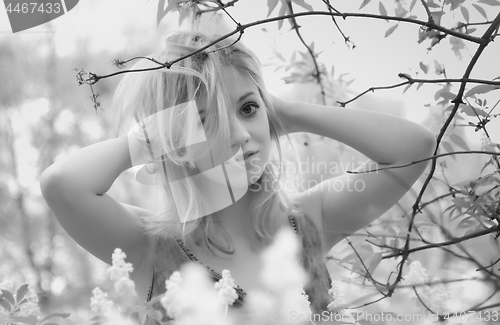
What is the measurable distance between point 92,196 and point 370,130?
0.44 metres

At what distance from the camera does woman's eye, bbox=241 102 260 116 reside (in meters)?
0.72

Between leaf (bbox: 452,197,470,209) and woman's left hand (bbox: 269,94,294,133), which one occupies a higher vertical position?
woman's left hand (bbox: 269,94,294,133)

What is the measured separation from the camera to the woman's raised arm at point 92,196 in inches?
25.7

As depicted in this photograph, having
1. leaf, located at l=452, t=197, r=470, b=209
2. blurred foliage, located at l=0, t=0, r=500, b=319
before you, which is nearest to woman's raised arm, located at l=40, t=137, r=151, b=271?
leaf, located at l=452, t=197, r=470, b=209

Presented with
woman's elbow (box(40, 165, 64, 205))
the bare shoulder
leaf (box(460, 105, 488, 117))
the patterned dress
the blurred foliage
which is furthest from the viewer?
the blurred foliage

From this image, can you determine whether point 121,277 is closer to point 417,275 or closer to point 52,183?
point 417,275

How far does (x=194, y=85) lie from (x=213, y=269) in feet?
1.01

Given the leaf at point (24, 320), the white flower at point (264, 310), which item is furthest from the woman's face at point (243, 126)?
the leaf at point (24, 320)

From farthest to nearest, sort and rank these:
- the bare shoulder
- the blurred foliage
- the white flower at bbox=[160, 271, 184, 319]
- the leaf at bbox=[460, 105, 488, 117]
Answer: the blurred foliage < the bare shoulder < the leaf at bbox=[460, 105, 488, 117] < the white flower at bbox=[160, 271, 184, 319]

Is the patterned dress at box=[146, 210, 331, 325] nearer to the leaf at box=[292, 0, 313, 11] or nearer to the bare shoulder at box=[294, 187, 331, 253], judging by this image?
the bare shoulder at box=[294, 187, 331, 253]

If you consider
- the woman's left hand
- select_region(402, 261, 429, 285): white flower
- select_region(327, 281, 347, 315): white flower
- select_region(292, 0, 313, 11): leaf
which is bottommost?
select_region(327, 281, 347, 315): white flower

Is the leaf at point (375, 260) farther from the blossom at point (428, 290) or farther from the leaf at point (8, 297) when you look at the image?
the leaf at point (8, 297)

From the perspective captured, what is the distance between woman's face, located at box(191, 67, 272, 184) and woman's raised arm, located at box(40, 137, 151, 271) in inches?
5.2

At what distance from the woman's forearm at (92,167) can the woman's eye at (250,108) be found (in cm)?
19
